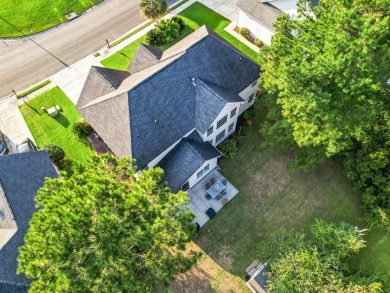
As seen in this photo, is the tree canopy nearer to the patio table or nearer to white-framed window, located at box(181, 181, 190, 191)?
the patio table

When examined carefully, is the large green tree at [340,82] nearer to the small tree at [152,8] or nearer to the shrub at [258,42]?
the shrub at [258,42]

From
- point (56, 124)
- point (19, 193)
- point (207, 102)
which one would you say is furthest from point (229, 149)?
point (56, 124)

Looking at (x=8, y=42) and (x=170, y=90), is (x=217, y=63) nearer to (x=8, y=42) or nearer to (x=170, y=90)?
(x=170, y=90)

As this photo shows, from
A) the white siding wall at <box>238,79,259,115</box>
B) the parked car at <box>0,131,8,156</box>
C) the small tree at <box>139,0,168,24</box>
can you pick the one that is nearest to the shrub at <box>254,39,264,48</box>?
the white siding wall at <box>238,79,259,115</box>

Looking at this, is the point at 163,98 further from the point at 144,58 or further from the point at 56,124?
the point at 56,124

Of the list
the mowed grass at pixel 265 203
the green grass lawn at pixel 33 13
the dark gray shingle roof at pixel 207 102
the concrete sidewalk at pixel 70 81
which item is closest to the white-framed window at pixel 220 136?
the mowed grass at pixel 265 203

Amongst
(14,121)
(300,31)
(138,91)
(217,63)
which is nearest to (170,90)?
(138,91)
